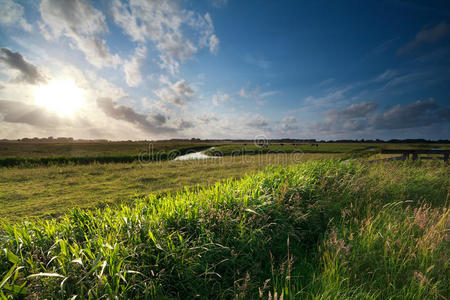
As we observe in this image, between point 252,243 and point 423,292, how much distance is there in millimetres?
2559

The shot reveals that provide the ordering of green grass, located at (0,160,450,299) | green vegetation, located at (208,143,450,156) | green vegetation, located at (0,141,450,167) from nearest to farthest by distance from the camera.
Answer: green grass, located at (0,160,450,299), green vegetation, located at (0,141,450,167), green vegetation, located at (208,143,450,156)

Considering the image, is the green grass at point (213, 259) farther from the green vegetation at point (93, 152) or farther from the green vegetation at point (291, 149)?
the green vegetation at point (291, 149)

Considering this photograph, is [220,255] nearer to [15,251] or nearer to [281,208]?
[281,208]

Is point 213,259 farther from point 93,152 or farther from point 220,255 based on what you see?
point 93,152

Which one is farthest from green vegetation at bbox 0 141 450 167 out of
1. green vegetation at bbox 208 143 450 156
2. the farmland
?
the farmland

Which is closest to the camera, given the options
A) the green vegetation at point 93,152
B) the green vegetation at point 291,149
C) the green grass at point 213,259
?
the green grass at point 213,259

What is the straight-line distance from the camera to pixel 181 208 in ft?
12.0

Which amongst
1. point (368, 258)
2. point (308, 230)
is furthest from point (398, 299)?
point (308, 230)

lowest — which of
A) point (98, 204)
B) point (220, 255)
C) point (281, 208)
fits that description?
point (98, 204)

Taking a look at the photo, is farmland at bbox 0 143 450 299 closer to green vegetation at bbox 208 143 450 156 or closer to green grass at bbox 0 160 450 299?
green grass at bbox 0 160 450 299

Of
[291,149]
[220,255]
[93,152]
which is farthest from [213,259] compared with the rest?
[291,149]

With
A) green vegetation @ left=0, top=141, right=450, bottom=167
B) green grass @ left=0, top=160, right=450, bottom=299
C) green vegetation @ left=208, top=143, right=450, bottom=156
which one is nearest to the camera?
green grass @ left=0, top=160, right=450, bottom=299

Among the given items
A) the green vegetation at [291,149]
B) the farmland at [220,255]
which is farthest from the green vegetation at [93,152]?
the farmland at [220,255]

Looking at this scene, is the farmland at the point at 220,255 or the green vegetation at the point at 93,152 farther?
the green vegetation at the point at 93,152
